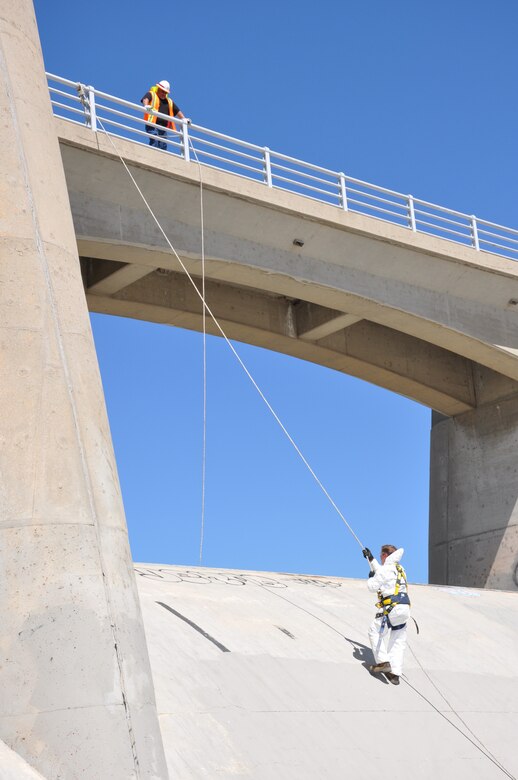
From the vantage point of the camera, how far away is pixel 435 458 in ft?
98.6

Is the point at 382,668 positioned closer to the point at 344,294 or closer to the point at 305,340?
the point at 344,294

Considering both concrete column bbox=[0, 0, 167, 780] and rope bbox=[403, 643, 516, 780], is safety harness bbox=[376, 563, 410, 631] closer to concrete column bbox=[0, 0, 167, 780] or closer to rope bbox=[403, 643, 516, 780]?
rope bbox=[403, 643, 516, 780]

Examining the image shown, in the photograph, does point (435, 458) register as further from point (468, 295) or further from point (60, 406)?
point (60, 406)

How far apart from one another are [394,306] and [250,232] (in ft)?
13.5

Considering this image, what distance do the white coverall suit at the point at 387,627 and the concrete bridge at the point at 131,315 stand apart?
4.14 meters

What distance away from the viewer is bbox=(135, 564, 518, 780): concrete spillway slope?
10062 millimetres

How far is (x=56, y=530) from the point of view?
8.96m

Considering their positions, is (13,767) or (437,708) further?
A: (437,708)

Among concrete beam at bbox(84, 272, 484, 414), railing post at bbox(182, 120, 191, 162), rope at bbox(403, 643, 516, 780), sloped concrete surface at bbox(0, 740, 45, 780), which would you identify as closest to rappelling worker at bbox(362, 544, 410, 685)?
rope at bbox(403, 643, 516, 780)

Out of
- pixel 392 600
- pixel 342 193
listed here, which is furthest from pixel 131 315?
pixel 392 600

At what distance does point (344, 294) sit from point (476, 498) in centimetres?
815

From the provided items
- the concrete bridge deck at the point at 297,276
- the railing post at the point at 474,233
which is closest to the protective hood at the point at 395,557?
the concrete bridge deck at the point at 297,276

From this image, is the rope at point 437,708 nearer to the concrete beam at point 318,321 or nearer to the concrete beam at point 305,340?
the concrete beam at point 305,340

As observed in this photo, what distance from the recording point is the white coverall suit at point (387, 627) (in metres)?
12.8
